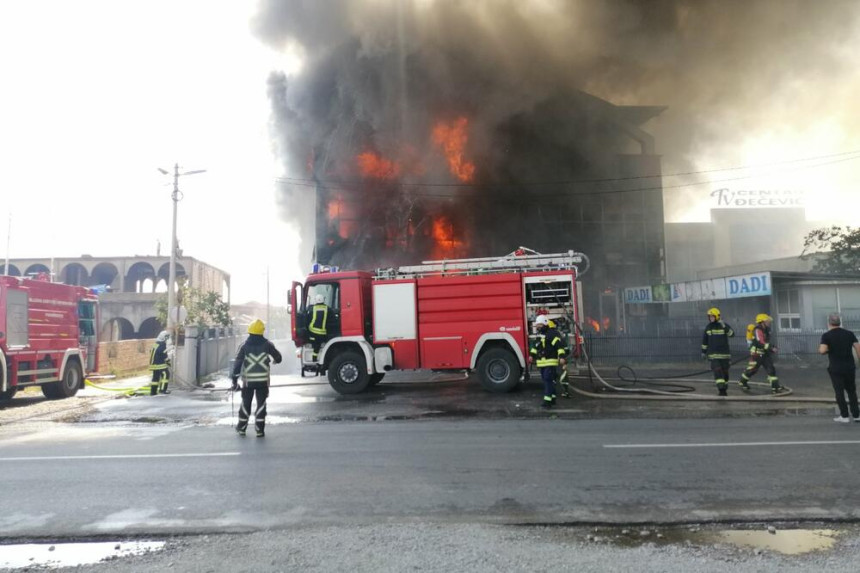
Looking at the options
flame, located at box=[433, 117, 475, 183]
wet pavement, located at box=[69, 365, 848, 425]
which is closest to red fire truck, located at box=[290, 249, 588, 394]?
wet pavement, located at box=[69, 365, 848, 425]

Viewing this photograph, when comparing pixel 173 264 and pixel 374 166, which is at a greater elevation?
pixel 374 166

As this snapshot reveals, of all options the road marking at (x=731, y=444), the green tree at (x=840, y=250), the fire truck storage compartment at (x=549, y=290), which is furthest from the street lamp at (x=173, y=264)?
the green tree at (x=840, y=250)

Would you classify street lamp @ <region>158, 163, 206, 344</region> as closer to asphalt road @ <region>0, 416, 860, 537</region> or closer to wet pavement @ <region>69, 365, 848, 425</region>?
wet pavement @ <region>69, 365, 848, 425</region>

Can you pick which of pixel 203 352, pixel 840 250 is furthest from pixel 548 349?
pixel 840 250

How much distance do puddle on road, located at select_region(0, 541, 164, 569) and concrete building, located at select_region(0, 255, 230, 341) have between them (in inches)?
1435

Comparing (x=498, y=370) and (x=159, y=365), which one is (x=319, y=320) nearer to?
(x=498, y=370)

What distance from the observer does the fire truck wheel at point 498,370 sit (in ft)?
35.8

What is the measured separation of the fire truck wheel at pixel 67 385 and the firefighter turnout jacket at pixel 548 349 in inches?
436

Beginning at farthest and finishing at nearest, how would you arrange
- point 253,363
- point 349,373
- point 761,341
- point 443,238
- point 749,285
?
point 443,238, point 749,285, point 349,373, point 761,341, point 253,363

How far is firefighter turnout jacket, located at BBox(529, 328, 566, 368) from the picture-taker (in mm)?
9102

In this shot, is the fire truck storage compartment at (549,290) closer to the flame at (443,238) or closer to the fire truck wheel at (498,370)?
the fire truck wheel at (498,370)

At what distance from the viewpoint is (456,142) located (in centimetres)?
2634

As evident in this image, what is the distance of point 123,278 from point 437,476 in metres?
43.6

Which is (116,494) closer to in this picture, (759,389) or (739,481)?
(739,481)
